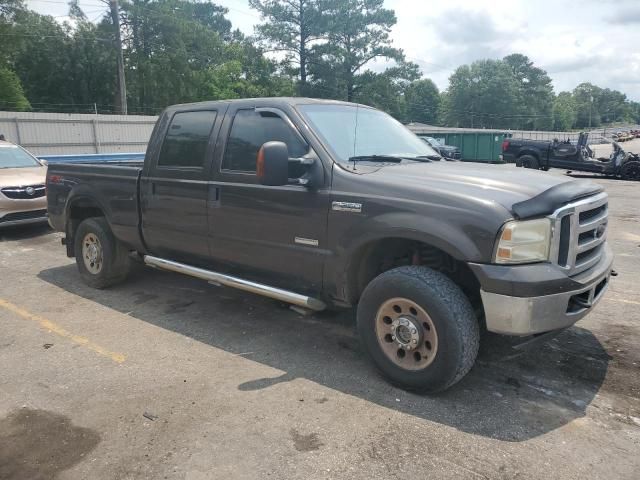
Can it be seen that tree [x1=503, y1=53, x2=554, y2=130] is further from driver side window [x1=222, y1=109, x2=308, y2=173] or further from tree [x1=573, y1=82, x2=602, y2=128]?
driver side window [x1=222, y1=109, x2=308, y2=173]

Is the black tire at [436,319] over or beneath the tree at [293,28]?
beneath

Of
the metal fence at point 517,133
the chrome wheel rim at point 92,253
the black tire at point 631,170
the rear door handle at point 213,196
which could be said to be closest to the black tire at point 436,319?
the rear door handle at point 213,196

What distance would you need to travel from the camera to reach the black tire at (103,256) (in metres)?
5.70

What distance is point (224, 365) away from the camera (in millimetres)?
4051

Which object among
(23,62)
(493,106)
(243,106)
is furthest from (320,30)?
(493,106)

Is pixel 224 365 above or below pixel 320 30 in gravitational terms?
below

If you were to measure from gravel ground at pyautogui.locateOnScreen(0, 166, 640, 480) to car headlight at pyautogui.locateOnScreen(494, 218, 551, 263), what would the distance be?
774 mm

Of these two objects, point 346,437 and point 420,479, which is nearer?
point 420,479

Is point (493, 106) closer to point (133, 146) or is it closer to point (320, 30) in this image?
point (320, 30)

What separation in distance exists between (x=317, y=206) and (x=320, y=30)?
162 ft

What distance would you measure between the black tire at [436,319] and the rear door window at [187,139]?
2.08m

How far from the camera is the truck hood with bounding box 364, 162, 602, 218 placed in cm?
319

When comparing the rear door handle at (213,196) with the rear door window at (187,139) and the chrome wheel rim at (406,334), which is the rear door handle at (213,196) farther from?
the chrome wheel rim at (406,334)

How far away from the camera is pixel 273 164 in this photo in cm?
359
